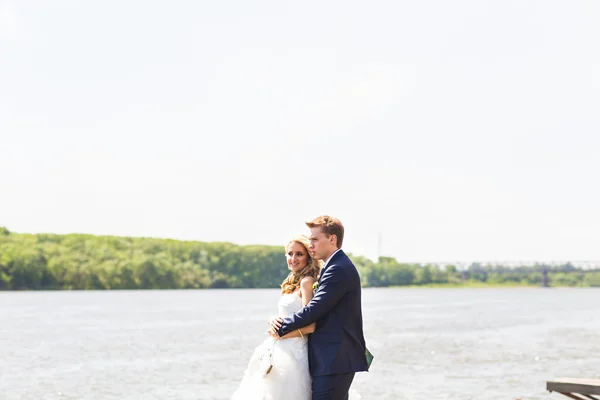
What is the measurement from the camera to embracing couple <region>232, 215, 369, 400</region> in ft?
21.7

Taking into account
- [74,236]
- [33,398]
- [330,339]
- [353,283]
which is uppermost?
[74,236]

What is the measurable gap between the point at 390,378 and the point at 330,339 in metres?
22.2

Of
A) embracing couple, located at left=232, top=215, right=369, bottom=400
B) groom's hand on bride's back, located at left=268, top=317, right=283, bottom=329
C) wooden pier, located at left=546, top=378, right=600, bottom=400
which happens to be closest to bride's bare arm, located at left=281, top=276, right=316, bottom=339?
embracing couple, located at left=232, top=215, right=369, bottom=400

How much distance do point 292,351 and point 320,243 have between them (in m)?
0.91

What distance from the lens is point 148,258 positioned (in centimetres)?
15112

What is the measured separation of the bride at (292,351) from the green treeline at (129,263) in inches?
5304

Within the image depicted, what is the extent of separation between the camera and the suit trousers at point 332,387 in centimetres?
668

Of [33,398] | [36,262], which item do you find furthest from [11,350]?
[36,262]

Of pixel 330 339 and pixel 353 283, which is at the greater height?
pixel 353 283

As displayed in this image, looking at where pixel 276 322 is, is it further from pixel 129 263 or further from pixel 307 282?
pixel 129 263

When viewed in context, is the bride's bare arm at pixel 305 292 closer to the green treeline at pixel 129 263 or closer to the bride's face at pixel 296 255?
the bride's face at pixel 296 255

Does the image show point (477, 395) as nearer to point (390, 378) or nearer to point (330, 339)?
point (390, 378)

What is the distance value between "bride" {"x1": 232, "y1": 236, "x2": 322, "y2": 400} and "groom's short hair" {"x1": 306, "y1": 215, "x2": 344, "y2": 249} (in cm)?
31

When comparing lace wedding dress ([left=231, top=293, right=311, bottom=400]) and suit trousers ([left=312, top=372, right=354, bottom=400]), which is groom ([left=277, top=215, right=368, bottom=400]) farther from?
lace wedding dress ([left=231, top=293, right=311, bottom=400])
